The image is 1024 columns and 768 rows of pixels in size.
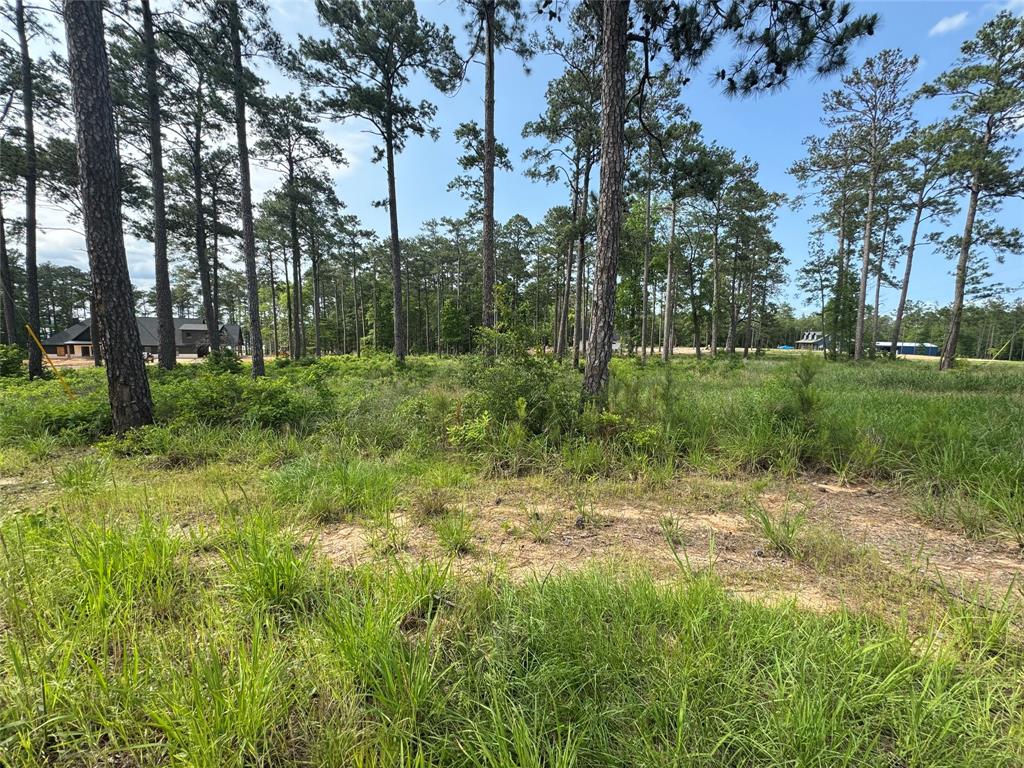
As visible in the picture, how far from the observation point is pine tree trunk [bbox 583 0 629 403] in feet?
16.8

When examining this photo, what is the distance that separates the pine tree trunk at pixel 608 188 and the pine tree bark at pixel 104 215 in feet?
Result: 20.9

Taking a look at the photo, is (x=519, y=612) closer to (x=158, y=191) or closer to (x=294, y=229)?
(x=158, y=191)

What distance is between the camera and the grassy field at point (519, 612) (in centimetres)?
123

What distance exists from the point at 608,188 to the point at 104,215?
6.75 meters

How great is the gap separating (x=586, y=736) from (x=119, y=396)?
6949mm

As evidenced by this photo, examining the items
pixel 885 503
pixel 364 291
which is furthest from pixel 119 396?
pixel 364 291

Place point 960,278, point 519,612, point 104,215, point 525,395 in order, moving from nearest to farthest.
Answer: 1. point 519,612
2. point 104,215
3. point 525,395
4. point 960,278

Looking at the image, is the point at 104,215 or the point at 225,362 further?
the point at 225,362

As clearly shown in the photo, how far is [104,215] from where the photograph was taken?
4.89 m

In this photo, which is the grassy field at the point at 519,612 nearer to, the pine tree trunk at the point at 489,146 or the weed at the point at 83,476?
the weed at the point at 83,476

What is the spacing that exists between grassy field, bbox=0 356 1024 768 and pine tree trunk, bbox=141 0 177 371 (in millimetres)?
11171

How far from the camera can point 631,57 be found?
Result: 11148 millimetres

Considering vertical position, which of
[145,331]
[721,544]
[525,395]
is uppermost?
[145,331]

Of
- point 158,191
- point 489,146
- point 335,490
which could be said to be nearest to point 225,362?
point 158,191
